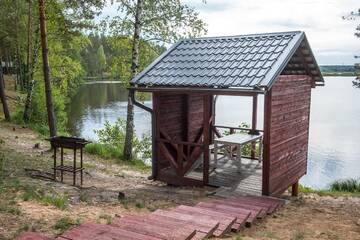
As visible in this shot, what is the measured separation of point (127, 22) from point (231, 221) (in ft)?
30.1

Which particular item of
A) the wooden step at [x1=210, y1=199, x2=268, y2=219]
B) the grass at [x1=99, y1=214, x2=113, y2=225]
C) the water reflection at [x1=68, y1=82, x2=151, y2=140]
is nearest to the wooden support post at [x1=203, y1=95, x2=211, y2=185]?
the wooden step at [x1=210, y1=199, x2=268, y2=219]

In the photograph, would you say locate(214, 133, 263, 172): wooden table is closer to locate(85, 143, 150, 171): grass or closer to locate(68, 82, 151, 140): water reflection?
locate(85, 143, 150, 171): grass

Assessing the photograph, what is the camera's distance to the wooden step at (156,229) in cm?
419

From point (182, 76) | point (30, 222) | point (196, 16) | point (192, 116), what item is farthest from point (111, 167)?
point (30, 222)

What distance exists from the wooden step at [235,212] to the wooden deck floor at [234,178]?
1.75m

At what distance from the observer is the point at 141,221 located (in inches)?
193

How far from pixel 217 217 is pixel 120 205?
7.43 ft

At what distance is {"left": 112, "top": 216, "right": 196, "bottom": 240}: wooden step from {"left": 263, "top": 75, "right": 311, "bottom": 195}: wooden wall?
389 cm

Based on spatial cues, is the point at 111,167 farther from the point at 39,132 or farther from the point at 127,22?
the point at 39,132

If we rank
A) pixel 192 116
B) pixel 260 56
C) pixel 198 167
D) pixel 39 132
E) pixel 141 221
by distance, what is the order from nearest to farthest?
A: 1. pixel 141 221
2. pixel 260 56
3. pixel 198 167
4. pixel 192 116
5. pixel 39 132

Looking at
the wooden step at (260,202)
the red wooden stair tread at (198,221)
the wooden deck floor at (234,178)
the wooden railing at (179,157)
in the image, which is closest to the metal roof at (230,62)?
the wooden railing at (179,157)

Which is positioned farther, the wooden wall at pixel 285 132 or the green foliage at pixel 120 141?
the green foliage at pixel 120 141

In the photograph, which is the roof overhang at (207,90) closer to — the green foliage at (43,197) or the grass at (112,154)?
the green foliage at (43,197)

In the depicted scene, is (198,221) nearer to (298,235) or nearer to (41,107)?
(298,235)
